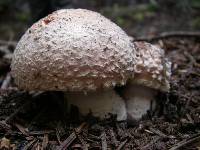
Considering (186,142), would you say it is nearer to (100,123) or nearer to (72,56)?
(100,123)

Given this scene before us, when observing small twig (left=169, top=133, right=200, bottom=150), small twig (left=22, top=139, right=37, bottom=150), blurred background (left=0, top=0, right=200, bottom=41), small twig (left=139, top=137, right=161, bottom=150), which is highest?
blurred background (left=0, top=0, right=200, bottom=41)

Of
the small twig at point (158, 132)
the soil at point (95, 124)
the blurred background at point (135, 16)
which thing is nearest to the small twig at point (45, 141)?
the soil at point (95, 124)

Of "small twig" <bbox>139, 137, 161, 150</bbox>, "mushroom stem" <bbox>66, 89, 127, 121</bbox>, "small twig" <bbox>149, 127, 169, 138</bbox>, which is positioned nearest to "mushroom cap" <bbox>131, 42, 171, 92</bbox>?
"mushroom stem" <bbox>66, 89, 127, 121</bbox>

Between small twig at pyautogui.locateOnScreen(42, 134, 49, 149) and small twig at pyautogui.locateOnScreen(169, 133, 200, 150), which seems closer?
small twig at pyautogui.locateOnScreen(169, 133, 200, 150)

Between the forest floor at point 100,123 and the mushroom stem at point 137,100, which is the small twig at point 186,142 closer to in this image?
the forest floor at point 100,123

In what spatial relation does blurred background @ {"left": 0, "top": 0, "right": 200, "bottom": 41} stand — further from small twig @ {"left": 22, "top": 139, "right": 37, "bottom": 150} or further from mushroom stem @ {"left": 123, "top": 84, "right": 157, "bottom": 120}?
small twig @ {"left": 22, "top": 139, "right": 37, "bottom": 150}
